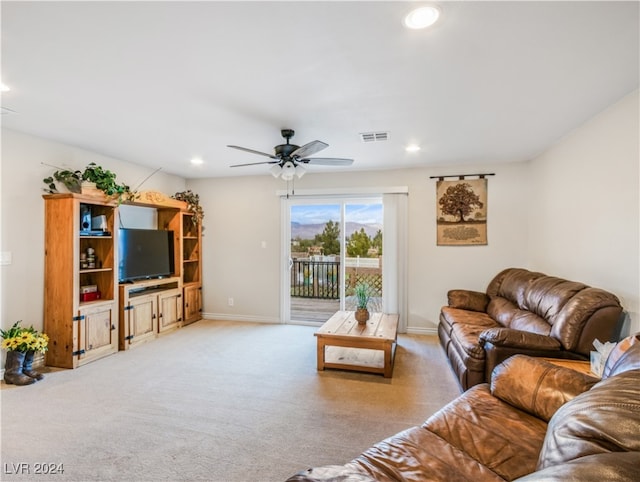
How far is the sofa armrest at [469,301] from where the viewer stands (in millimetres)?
4027

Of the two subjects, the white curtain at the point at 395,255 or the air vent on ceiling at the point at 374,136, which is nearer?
the air vent on ceiling at the point at 374,136

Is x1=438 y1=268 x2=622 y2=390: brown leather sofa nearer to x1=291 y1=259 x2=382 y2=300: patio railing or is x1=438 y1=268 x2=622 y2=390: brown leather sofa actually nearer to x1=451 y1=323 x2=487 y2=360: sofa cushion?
x1=451 y1=323 x2=487 y2=360: sofa cushion

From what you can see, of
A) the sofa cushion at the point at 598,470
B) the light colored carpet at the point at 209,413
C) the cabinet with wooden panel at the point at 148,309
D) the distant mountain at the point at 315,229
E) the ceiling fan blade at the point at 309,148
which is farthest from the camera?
the distant mountain at the point at 315,229

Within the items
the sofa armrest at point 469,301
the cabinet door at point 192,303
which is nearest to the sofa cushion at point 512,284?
the sofa armrest at point 469,301

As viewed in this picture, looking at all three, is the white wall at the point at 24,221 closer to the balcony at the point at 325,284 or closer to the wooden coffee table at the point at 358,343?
the wooden coffee table at the point at 358,343

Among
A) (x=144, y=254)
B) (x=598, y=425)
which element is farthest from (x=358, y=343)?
(x=144, y=254)

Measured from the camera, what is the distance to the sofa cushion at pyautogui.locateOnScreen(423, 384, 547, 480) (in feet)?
4.30

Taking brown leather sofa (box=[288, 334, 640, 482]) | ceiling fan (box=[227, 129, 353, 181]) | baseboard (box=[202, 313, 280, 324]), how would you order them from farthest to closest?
baseboard (box=[202, 313, 280, 324]) → ceiling fan (box=[227, 129, 353, 181]) → brown leather sofa (box=[288, 334, 640, 482])

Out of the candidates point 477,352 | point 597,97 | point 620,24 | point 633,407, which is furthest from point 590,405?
point 597,97

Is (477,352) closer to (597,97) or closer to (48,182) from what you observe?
(597,97)

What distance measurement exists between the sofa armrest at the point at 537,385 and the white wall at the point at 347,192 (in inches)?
114

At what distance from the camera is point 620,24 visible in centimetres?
161

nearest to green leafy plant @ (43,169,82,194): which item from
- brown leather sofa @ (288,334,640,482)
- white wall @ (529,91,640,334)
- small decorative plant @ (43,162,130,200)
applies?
small decorative plant @ (43,162,130,200)

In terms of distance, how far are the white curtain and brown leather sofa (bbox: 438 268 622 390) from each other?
3.41 feet
